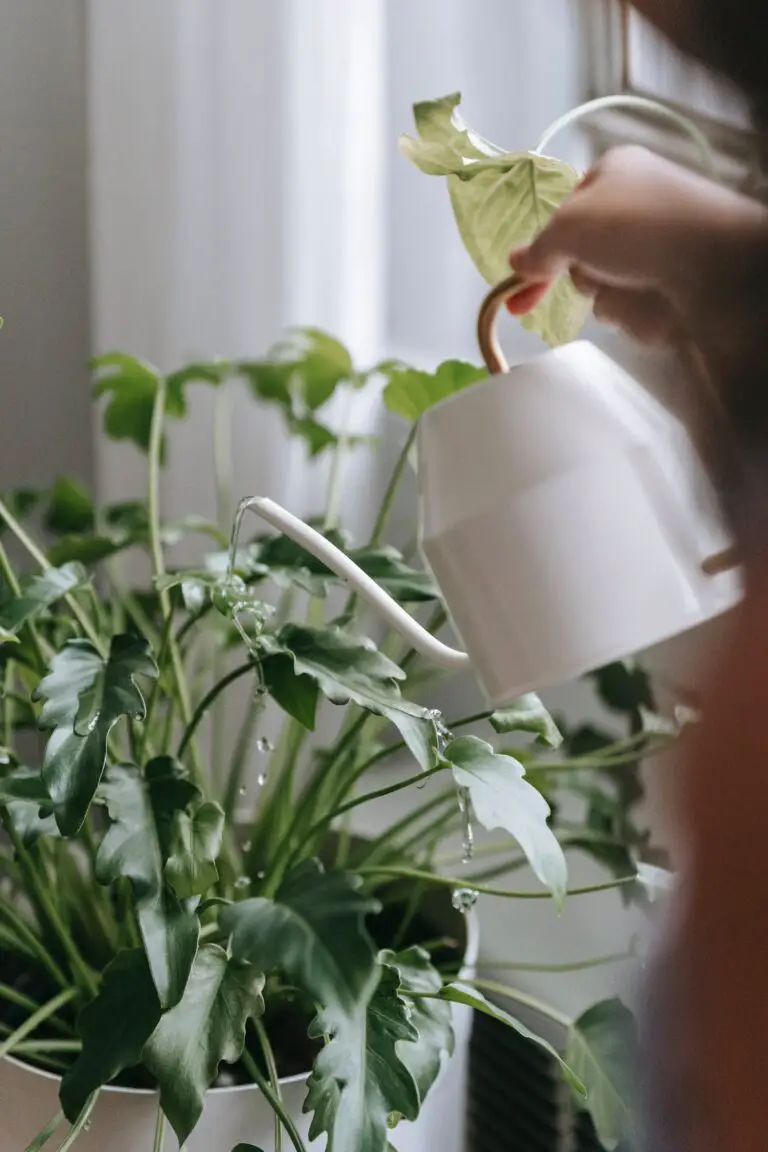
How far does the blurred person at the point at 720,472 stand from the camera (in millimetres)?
311

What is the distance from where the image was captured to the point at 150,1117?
1.66 feet

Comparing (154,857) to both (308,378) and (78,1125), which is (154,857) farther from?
(308,378)

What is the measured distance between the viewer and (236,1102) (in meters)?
0.50

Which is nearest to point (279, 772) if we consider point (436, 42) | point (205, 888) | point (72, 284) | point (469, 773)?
point (205, 888)

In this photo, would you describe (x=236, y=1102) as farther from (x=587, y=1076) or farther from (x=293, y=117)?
(x=293, y=117)

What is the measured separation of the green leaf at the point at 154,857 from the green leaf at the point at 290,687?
6 cm

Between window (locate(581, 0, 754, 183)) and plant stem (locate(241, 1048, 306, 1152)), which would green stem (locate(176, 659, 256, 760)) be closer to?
plant stem (locate(241, 1048, 306, 1152))

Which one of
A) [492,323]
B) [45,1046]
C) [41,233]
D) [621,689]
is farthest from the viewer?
[41,233]

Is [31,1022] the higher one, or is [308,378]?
[308,378]

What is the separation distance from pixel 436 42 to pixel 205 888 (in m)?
0.80

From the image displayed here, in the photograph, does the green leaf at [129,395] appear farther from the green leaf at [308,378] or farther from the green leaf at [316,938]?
the green leaf at [316,938]

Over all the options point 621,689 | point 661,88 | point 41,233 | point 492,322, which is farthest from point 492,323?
point 41,233

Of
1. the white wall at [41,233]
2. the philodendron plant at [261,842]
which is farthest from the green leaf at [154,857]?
the white wall at [41,233]

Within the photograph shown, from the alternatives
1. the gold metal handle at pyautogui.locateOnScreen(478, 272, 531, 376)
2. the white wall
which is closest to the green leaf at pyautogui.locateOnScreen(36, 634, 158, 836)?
the gold metal handle at pyautogui.locateOnScreen(478, 272, 531, 376)
